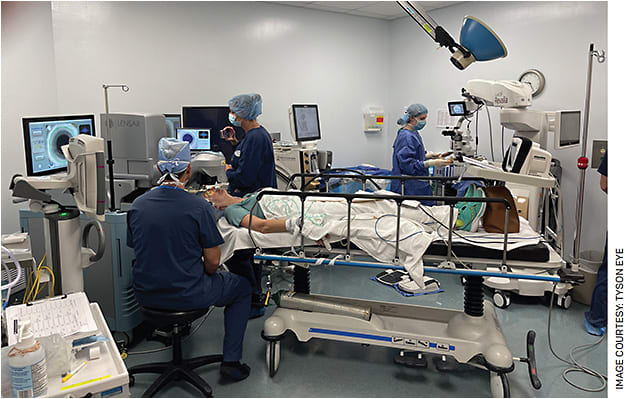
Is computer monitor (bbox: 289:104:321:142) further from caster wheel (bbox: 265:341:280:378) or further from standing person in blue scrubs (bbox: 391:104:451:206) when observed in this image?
caster wheel (bbox: 265:341:280:378)

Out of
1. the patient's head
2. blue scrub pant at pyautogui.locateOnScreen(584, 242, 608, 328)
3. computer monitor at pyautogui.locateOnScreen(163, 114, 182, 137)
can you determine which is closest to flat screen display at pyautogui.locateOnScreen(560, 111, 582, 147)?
blue scrub pant at pyautogui.locateOnScreen(584, 242, 608, 328)

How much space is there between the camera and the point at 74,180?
7.07ft

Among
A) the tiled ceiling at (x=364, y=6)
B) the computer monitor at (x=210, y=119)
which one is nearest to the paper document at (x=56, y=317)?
the computer monitor at (x=210, y=119)

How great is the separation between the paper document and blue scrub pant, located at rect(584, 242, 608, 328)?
3.11 meters

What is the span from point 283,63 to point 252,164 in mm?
2403

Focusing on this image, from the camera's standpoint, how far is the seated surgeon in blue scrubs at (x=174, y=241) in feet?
7.30

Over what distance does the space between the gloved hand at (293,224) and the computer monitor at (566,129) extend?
1.97 metres

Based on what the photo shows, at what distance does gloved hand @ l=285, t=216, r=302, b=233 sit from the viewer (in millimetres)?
2482

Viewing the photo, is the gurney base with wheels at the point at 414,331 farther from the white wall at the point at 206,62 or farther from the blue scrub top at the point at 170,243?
the white wall at the point at 206,62

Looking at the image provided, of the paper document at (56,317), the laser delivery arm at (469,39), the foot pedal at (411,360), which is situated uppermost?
the laser delivery arm at (469,39)

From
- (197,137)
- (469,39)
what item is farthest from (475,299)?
(197,137)

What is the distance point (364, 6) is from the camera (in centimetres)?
547
